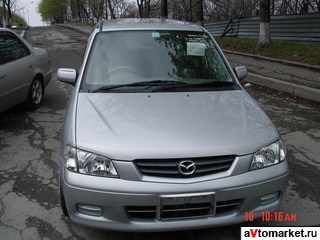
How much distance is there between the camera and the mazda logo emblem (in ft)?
8.23

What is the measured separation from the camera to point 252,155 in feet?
8.71

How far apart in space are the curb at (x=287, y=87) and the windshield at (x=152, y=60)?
3817mm

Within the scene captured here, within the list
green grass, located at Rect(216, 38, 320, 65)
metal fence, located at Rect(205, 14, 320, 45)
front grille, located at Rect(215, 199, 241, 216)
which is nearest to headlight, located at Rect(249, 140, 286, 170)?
front grille, located at Rect(215, 199, 241, 216)

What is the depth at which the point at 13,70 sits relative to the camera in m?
5.80

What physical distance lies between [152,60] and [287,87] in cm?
484

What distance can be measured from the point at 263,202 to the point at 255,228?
230mm

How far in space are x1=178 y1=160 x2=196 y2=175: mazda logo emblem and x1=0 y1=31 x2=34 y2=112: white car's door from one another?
3935 millimetres

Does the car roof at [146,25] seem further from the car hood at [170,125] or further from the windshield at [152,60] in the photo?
the car hood at [170,125]

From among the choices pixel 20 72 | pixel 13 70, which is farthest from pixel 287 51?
pixel 13 70

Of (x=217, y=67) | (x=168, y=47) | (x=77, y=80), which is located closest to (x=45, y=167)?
(x=77, y=80)

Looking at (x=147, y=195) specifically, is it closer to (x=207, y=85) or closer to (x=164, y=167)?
(x=164, y=167)

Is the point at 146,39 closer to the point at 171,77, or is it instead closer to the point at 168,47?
the point at 168,47

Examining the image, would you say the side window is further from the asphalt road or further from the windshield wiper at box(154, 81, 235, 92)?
the windshield wiper at box(154, 81, 235, 92)

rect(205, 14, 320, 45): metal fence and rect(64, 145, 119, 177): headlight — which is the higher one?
rect(205, 14, 320, 45): metal fence
